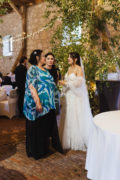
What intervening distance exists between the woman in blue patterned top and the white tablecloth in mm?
1117

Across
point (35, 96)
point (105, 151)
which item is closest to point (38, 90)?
point (35, 96)

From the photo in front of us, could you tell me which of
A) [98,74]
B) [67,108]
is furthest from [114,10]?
[67,108]

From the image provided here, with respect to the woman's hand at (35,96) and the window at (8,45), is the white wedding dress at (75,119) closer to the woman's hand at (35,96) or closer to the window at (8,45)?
the woman's hand at (35,96)

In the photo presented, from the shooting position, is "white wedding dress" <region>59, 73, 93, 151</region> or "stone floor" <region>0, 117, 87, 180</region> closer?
"stone floor" <region>0, 117, 87, 180</region>

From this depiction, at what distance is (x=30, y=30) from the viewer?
410 inches

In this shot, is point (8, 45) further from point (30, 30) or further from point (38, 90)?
point (38, 90)

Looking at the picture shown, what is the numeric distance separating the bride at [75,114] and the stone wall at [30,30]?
6.65 metres

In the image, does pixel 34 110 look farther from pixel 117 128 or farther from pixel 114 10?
pixel 114 10

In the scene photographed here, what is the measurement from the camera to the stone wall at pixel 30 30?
9.77 meters

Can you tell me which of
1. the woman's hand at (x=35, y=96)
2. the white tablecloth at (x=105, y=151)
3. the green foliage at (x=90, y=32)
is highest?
the green foliage at (x=90, y=32)

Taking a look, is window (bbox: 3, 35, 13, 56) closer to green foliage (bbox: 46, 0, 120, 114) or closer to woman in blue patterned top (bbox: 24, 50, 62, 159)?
green foliage (bbox: 46, 0, 120, 114)

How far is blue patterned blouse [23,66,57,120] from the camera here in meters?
2.66

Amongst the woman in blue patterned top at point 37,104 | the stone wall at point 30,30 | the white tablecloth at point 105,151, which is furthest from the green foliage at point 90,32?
the stone wall at point 30,30

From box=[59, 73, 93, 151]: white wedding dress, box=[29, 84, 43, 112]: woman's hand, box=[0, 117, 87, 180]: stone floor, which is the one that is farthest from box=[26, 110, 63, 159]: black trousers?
box=[59, 73, 93, 151]: white wedding dress
